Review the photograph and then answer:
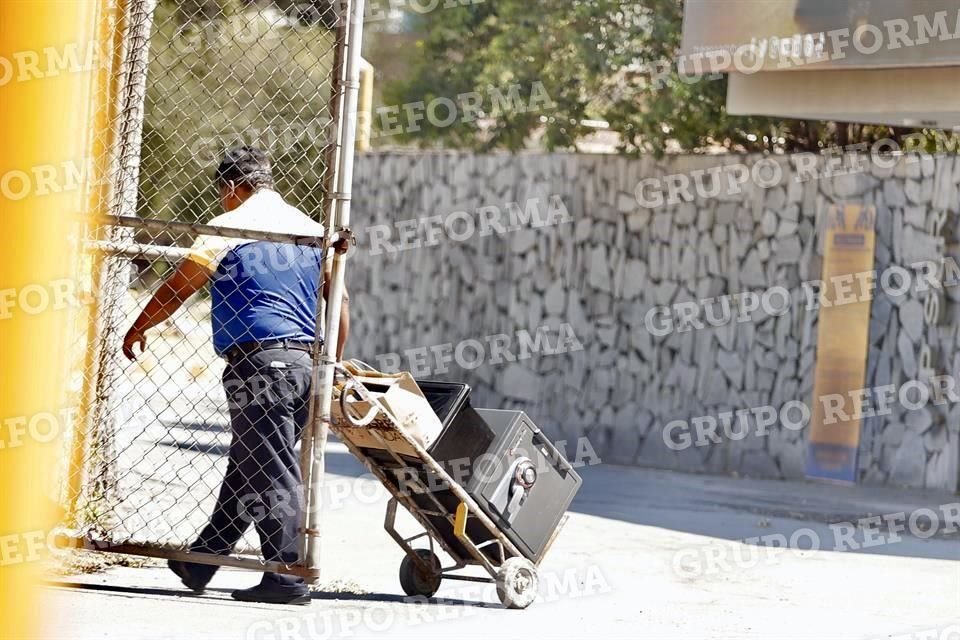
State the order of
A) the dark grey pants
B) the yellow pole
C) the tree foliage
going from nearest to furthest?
the yellow pole, the dark grey pants, the tree foliage

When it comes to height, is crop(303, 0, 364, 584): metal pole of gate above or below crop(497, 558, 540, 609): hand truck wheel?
above

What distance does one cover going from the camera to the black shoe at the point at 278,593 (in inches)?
228

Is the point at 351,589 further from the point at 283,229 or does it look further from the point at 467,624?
the point at 283,229

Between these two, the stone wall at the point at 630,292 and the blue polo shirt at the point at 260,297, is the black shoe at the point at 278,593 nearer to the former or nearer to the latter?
the blue polo shirt at the point at 260,297

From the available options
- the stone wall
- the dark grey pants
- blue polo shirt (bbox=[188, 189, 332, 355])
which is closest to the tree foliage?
the stone wall

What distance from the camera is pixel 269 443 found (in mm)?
5715

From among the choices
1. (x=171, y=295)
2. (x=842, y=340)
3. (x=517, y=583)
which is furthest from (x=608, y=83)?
(x=171, y=295)

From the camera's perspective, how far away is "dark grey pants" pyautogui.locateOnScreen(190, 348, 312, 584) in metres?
5.68

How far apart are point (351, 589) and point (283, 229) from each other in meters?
1.86

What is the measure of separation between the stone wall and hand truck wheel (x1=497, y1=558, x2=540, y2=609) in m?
7.06

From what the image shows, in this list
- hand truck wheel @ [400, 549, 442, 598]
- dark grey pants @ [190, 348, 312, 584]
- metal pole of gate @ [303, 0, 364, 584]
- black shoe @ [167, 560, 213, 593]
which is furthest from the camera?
hand truck wheel @ [400, 549, 442, 598]

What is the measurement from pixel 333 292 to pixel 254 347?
18.8 inches

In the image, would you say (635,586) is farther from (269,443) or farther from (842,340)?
(842,340)

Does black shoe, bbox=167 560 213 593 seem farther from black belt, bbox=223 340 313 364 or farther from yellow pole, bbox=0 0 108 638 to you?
yellow pole, bbox=0 0 108 638
